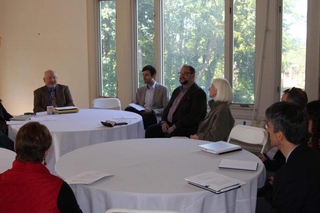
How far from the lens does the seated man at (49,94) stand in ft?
17.7

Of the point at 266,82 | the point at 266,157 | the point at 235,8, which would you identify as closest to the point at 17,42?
the point at 235,8

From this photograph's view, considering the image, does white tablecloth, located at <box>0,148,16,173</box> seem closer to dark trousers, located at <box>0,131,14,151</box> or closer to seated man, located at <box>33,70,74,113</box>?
dark trousers, located at <box>0,131,14,151</box>

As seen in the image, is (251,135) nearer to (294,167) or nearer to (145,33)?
(294,167)

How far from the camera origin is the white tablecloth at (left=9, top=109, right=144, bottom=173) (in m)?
3.60

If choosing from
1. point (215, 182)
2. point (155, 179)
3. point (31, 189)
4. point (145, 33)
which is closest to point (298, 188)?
point (215, 182)

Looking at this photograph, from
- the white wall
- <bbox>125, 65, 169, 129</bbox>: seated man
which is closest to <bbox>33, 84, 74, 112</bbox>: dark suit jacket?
<bbox>125, 65, 169, 129</bbox>: seated man

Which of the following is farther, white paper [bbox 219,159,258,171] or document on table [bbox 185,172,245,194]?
white paper [bbox 219,159,258,171]

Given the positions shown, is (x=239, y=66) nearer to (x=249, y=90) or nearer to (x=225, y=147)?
(x=249, y=90)

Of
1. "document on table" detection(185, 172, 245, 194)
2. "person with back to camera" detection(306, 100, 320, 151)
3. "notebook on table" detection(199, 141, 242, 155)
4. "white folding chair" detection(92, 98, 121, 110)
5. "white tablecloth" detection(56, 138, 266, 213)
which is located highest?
"person with back to camera" detection(306, 100, 320, 151)

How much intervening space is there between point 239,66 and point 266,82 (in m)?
0.49

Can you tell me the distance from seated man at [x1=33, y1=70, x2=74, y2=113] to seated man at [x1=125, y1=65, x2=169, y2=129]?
3.41 ft

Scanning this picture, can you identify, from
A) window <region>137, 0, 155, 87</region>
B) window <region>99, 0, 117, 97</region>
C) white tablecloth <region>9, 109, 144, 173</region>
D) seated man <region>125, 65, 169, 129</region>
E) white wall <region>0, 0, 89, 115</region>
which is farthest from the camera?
white wall <region>0, 0, 89, 115</region>

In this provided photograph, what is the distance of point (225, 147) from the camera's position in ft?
9.22

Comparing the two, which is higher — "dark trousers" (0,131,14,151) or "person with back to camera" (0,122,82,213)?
"person with back to camera" (0,122,82,213)
